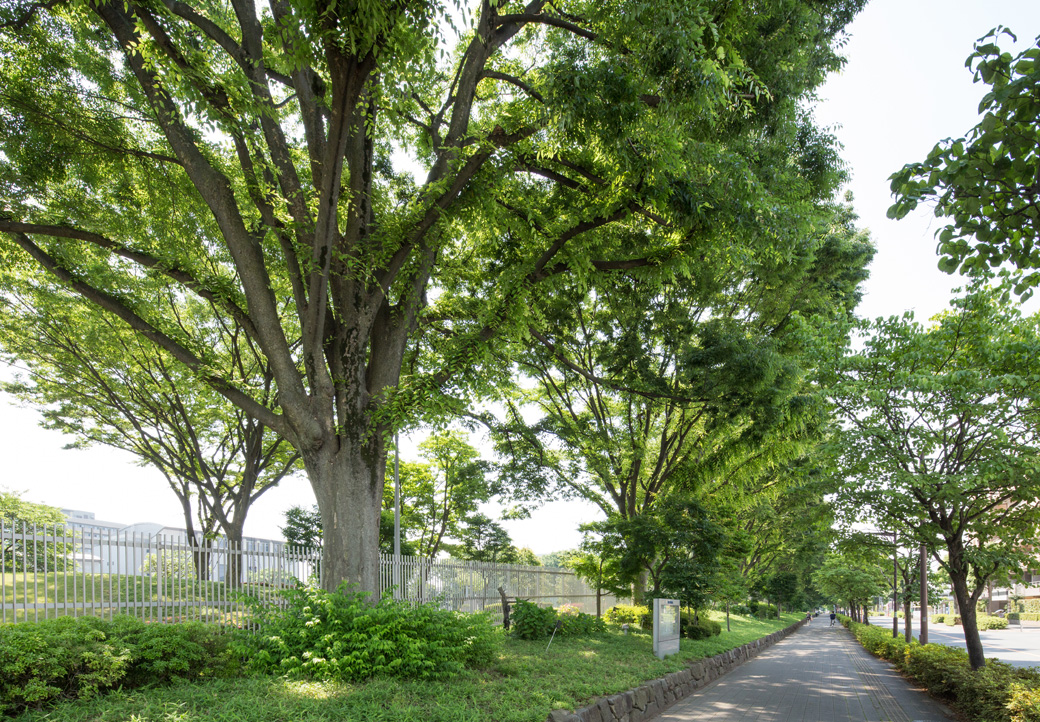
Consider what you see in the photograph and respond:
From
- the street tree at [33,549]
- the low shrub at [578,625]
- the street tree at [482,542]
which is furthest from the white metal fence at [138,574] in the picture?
the street tree at [482,542]

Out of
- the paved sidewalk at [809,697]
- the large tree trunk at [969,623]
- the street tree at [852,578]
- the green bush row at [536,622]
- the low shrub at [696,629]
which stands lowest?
the street tree at [852,578]

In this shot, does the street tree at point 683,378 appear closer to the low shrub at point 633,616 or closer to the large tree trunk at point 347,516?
the low shrub at point 633,616

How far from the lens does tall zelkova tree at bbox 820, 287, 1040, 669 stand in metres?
10.5

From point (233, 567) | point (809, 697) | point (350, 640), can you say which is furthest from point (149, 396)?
point (809, 697)

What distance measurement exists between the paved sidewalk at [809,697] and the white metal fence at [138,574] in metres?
5.44

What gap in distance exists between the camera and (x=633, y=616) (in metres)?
20.1

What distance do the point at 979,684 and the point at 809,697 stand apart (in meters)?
3.49

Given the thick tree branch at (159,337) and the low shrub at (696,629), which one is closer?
the thick tree branch at (159,337)

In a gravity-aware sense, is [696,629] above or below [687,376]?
below

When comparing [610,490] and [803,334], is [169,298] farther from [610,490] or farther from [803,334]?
[803,334]

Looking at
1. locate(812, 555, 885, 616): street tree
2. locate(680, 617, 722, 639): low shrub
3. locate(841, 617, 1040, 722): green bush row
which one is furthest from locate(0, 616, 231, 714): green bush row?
locate(812, 555, 885, 616): street tree

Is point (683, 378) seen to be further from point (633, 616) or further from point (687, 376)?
point (633, 616)

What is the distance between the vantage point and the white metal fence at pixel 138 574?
7902mm

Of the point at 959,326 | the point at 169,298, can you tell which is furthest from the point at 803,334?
the point at 169,298
